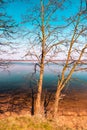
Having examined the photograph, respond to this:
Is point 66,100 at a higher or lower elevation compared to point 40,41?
lower

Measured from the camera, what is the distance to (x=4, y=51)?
12.7 m

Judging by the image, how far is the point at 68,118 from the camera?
61.9ft

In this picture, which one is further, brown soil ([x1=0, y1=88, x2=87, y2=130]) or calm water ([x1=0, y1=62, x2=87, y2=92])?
brown soil ([x1=0, y1=88, x2=87, y2=130])

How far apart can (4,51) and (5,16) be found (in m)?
1.95

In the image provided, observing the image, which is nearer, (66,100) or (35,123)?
(35,123)

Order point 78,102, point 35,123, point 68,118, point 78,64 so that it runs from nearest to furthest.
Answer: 1. point 35,123
2. point 78,64
3. point 68,118
4. point 78,102

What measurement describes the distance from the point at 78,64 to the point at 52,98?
8214mm

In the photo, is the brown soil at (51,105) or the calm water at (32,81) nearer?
the calm water at (32,81)

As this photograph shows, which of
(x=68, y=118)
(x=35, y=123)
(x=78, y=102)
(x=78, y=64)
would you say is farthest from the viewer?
(x=78, y=102)

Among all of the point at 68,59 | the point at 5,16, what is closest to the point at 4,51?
the point at 5,16

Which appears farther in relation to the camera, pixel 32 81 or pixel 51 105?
pixel 51 105

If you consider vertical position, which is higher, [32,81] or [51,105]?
[32,81]

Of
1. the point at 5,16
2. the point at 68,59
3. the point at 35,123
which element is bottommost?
the point at 35,123

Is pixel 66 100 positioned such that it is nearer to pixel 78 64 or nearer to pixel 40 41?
pixel 78 64
